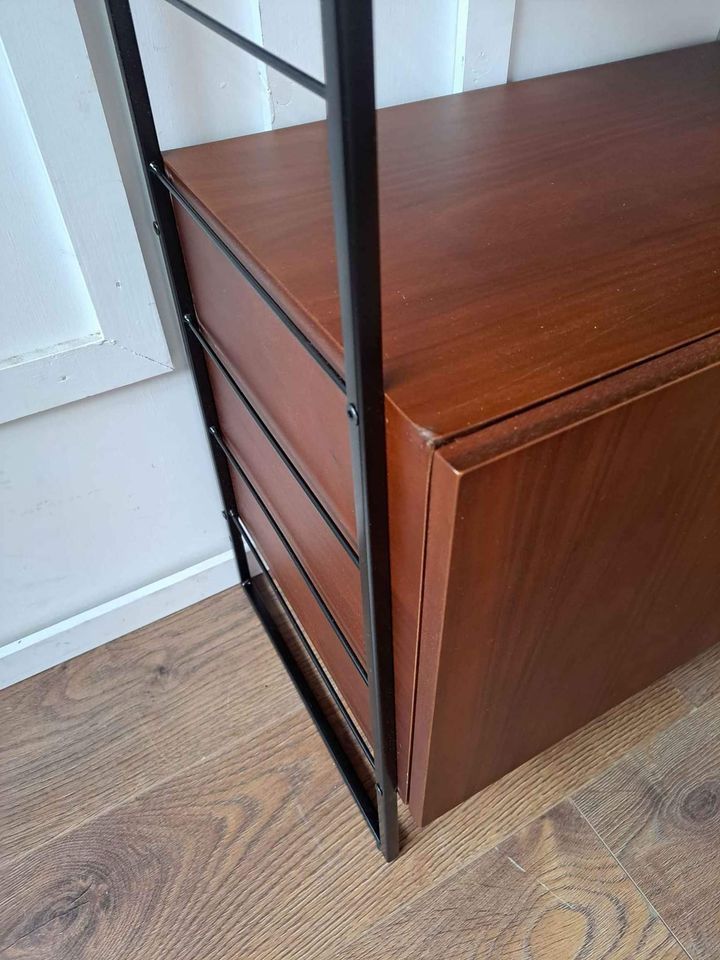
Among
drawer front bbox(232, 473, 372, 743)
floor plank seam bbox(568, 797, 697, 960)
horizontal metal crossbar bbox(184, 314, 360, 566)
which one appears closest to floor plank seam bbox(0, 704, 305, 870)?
drawer front bbox(232, 473, 372, 743)

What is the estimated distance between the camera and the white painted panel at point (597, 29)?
2.76 ft

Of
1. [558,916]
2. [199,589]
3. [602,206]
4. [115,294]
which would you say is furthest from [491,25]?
[558,916]

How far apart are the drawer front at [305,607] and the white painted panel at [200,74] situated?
0.41 meters

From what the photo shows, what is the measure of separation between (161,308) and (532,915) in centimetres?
83

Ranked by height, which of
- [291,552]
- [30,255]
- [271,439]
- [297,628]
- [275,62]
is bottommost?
[297,628]

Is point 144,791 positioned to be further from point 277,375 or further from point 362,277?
point 362,277

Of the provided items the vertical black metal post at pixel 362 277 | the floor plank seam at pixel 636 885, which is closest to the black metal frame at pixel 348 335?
the vertical black metal post at pixel 362 277

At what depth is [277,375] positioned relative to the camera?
0.60m

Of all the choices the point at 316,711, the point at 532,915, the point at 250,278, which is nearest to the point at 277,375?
the point at 250,278

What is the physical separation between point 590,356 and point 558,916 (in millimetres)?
701

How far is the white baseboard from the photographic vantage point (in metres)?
1.04

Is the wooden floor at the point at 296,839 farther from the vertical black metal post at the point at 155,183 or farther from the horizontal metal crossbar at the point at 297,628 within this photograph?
the vertical black metal post at the point at 155,183

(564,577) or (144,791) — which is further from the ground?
(564,577)

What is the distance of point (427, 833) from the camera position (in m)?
0.90
